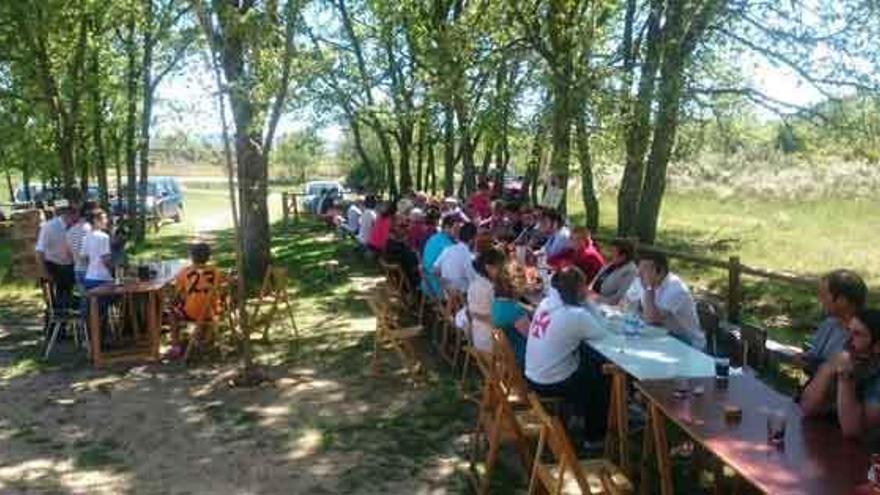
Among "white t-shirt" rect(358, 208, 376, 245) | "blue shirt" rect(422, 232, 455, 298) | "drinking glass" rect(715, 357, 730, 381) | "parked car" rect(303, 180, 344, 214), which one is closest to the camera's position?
"drinking glass" rect(715, 357, 730, 381)

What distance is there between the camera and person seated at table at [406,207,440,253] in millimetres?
→ 12242

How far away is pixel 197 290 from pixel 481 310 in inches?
135

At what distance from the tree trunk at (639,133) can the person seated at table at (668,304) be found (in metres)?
5.13

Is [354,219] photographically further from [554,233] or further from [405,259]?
[554,233]

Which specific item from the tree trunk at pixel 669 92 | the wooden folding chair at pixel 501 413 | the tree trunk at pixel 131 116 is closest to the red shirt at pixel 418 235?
the tree trunk at pixel 669 92

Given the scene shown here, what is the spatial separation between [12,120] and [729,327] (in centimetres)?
2157

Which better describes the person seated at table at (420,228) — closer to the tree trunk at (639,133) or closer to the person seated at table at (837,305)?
the tree trunk at (639,133)

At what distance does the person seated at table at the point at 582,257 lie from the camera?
9109 mm

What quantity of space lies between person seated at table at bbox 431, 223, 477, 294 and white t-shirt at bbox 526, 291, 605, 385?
2.91m

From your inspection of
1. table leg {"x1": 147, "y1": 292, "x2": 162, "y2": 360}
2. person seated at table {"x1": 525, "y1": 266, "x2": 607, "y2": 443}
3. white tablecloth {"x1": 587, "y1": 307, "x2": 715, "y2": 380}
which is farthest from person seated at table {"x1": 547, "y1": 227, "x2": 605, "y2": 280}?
table leg {"x1": 147, "y1": 292, "x2": 162, "y2": 360}

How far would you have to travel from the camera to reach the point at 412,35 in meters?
19.5

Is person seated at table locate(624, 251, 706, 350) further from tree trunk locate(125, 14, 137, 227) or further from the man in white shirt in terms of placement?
tree trunk locate(125, 14, 137, 227)

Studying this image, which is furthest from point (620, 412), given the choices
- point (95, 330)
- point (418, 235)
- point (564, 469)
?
point (418, 235)

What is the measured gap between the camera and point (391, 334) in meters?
8.32
